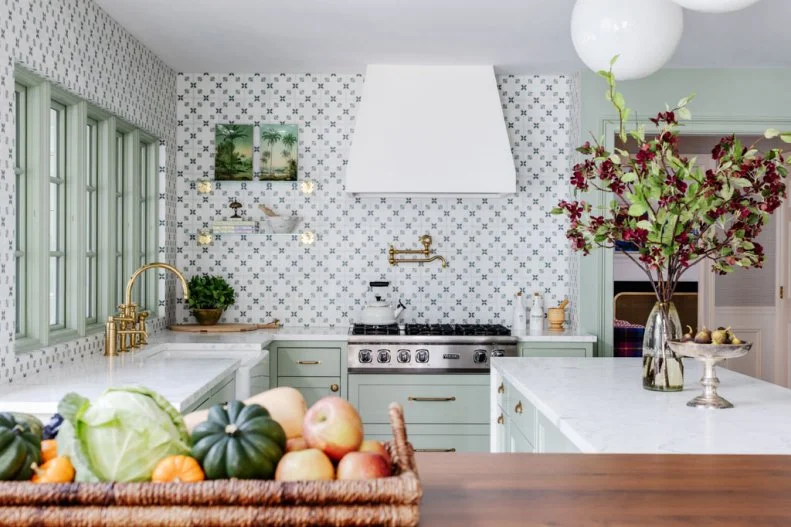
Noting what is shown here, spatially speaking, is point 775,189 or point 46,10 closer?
point 775,189

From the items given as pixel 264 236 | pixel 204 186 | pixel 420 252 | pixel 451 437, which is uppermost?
pixel 204 186

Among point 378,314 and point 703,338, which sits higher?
point 703,338

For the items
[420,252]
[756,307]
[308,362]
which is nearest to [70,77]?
[308,362]

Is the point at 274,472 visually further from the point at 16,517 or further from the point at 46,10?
the point at 46,10

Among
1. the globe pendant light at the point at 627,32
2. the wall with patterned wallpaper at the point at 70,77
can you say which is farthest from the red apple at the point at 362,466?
the wall with patterned wallpaper at the point at 70,77

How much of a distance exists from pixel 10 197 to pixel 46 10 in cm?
83

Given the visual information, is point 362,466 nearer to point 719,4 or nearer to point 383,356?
point 719,4

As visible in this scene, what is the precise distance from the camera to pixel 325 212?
5270 mm

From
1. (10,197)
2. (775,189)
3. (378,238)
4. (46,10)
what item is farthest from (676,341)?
(378,238)

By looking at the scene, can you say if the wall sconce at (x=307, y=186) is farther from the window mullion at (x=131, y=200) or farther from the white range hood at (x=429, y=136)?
the window mullion at (x=131, y=200)

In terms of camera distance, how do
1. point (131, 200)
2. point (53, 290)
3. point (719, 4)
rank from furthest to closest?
point (131, 200) → point (53, 290) → point (719, 4)

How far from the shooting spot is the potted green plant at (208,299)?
4996 mm

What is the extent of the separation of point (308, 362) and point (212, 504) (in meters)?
3.92

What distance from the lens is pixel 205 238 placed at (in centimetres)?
521
